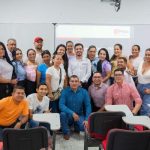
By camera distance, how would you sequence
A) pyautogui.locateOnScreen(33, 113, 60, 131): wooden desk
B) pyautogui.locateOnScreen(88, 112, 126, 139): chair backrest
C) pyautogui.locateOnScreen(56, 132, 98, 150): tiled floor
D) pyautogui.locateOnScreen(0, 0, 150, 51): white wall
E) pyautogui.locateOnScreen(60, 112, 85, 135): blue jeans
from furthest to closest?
pyautogui.locateOnScreen(0, 0, 150, 51): white wall
pyautogui.locateOnScreen(60, 112, 85, 135): blue jeans
pyautogui.locateOnScreen(56, 132, 98, 150): tiled floor
pyautogui.locateOnScreen(88, 112, 126, 139): chair backrest
pyautogui.locateOnScreen(33, 113, 60, 131): wooden desk

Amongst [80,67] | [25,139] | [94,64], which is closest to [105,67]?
[94,64]

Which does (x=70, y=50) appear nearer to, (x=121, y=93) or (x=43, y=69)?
(x=43, y=69)

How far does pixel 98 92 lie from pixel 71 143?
89cm

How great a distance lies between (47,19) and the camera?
654 cm

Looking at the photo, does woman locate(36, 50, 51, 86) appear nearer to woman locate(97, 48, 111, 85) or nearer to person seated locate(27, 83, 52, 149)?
person seated locate(27, 83, 52, 149)

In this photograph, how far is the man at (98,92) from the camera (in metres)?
4.41

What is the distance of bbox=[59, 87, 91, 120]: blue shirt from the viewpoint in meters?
4.22

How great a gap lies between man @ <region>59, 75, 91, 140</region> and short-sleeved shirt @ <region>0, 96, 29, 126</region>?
734 mm

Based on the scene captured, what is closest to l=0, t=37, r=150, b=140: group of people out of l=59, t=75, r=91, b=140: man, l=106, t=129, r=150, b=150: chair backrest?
l=59, t=75, r=91, b=140: man

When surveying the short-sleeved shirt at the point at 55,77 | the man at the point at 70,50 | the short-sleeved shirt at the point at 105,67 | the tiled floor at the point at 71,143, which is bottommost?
the tiled floor at the point at 71,143

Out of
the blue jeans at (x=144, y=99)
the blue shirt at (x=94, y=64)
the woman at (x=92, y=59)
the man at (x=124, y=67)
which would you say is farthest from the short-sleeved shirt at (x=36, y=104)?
the blue jeans at (x=144, y=99)

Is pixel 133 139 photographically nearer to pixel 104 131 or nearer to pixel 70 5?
pixel 104 131

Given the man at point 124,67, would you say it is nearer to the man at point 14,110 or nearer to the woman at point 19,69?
the woman at point 19,69

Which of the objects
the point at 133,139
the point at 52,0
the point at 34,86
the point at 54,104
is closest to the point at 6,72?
the point at 34,86
